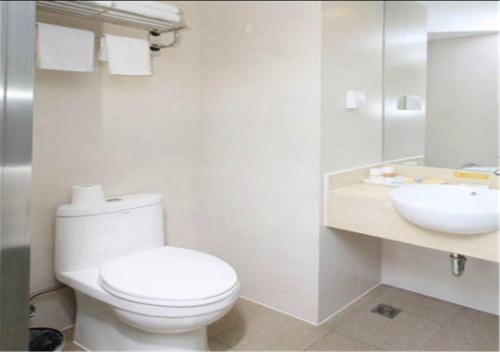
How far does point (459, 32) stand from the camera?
1.99m

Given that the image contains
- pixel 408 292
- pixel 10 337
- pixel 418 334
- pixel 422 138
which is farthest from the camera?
pixel 408 292

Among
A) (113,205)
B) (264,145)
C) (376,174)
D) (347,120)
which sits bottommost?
(113,205)

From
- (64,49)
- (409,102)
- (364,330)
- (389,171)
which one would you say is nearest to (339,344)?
(364,330)

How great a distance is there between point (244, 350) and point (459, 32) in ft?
5.69

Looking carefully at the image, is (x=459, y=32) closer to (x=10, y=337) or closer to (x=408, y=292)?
(x=408, y=292)

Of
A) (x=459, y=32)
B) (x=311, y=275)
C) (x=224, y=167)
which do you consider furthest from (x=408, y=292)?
(x=459, y=32)

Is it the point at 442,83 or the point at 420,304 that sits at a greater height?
the point at 442,83

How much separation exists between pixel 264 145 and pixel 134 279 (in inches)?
35.6

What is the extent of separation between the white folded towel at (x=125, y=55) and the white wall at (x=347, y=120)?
2.47 feet

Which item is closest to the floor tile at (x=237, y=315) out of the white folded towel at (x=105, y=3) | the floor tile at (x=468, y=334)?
the floor tile at (x=468, y=334)

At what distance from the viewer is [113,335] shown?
5.43 feet

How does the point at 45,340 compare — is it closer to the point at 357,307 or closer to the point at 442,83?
the point at 357,307

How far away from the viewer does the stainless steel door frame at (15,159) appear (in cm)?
65

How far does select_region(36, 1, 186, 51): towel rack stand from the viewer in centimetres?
69
